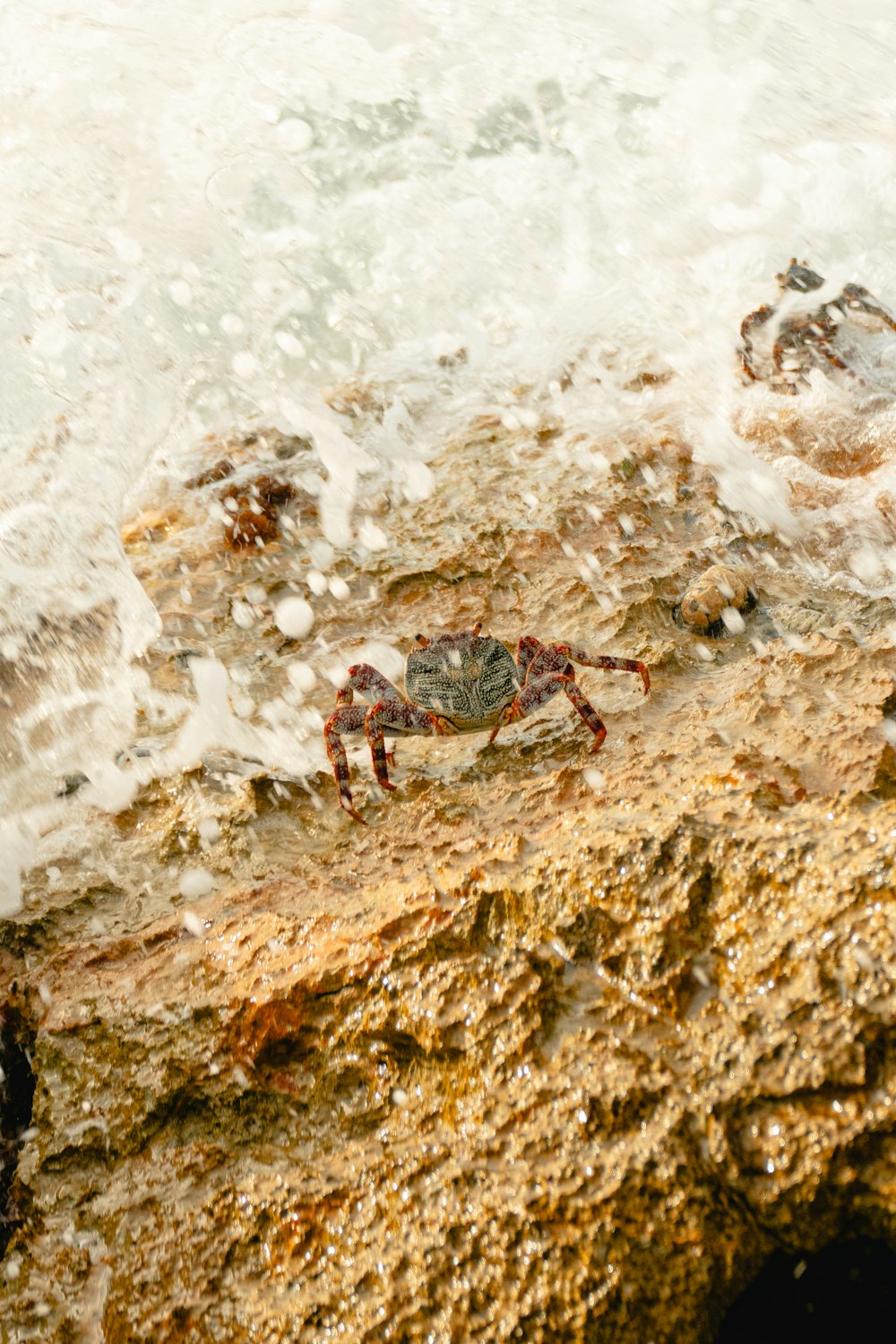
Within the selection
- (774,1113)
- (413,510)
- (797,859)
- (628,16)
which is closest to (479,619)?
(413,510)

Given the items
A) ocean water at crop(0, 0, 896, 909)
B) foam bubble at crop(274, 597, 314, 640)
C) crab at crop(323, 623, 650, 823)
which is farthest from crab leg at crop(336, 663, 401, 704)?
foam bubble at crop(274, 597, 314, 640)

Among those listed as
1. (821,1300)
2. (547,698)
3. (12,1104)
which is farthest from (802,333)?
(12,1104)

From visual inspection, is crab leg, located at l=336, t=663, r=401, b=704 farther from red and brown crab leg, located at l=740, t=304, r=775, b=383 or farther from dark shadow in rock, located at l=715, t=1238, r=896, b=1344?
red and brown crab leg, located at l=740, t=304, r=775, b=383

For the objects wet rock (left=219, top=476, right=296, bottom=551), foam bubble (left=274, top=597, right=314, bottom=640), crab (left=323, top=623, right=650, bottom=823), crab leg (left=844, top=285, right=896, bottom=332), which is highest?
crab leg (left=844, top=285, right=896, bottom=332)

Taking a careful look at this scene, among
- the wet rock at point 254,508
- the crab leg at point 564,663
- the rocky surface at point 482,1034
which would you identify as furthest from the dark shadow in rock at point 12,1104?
the wet rock at point 254,508

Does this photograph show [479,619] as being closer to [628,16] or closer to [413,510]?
[413,510]

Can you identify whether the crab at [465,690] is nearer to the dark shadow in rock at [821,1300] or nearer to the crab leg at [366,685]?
the crab leg at [366,685]

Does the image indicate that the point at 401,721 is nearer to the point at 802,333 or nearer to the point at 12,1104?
the point at 12,1104
